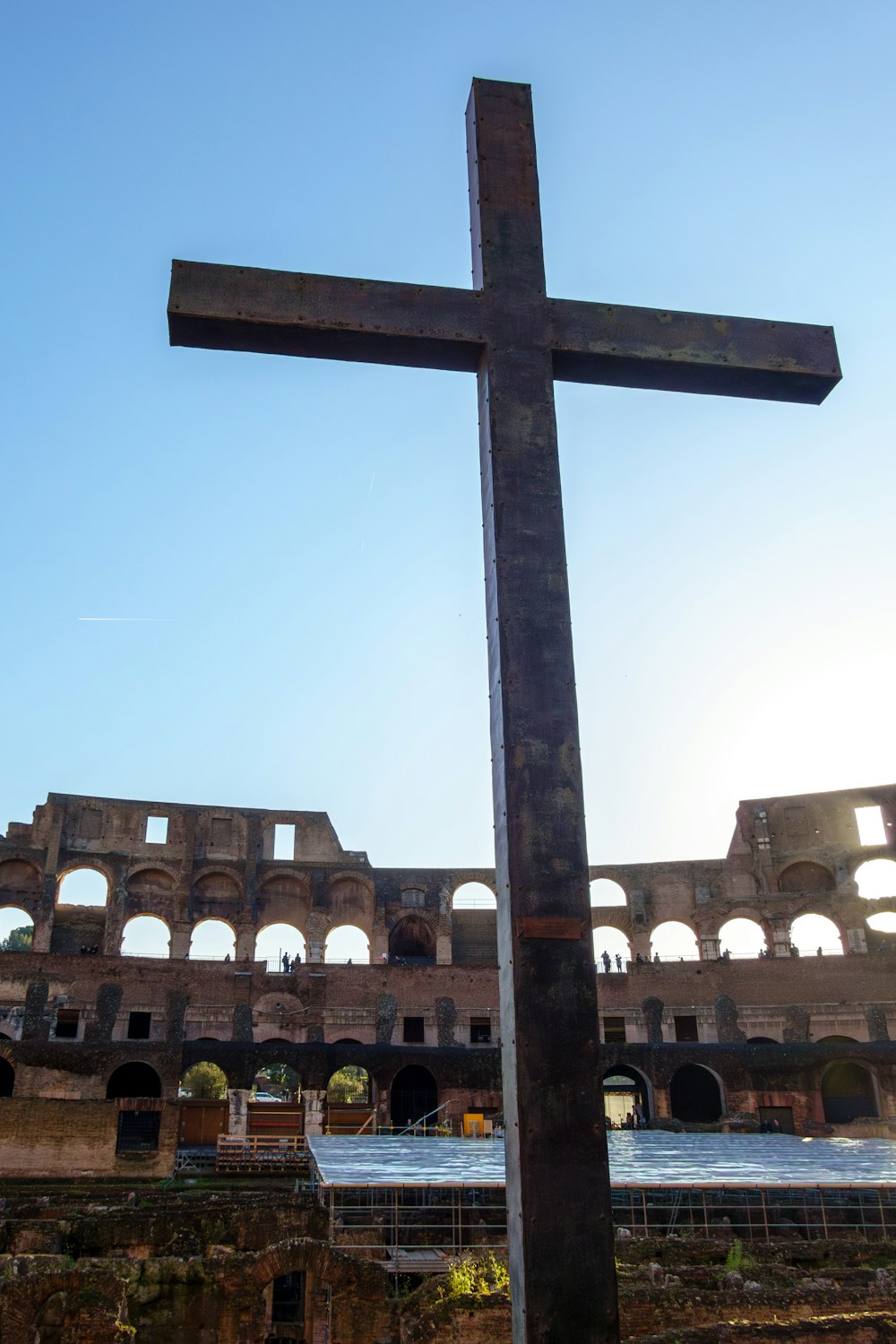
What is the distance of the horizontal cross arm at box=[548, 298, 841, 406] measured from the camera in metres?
4.10

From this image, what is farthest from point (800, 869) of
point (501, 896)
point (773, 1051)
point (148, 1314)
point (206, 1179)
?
point (501, 896)

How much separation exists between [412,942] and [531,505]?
37281 mm

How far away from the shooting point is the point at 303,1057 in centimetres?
2816

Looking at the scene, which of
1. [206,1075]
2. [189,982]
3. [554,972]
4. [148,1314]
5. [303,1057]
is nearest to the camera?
[554,972]

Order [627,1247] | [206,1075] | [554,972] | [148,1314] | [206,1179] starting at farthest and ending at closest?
[206,1075]
[206,1179]
[627,1247]
[148,1314]
[554,972]

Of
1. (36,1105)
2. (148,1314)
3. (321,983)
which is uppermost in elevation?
(321,983)

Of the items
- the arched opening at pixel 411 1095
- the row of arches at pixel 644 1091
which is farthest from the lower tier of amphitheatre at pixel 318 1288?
the arched opening at pixel 411 1095

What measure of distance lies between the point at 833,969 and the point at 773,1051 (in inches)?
200

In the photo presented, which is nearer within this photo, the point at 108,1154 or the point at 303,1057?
the point at 108,1154

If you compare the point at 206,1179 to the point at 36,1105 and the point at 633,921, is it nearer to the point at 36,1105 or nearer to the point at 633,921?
the point at 36,1105

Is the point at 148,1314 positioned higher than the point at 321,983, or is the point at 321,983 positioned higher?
the point at 321,983

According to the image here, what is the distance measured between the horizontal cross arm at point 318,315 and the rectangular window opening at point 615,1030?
30.5 m

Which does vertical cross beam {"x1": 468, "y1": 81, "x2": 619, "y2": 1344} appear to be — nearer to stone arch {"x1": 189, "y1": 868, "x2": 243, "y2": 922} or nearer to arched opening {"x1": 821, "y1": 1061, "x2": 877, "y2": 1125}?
arched opening {"x1": 821, "y1": 1061, "x2": 877, "y2": 1125}

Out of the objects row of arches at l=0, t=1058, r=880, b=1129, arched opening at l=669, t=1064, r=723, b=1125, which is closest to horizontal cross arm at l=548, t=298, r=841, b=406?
row of arches at l=0, t=1058, r=880, b=1129
